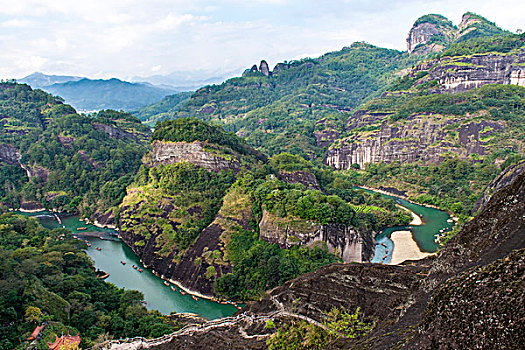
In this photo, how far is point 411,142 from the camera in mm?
70000

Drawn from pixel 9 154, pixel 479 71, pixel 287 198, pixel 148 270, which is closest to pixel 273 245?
pixel 287 198

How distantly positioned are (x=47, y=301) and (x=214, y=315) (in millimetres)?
13221

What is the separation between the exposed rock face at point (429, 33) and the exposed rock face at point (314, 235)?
137 meters

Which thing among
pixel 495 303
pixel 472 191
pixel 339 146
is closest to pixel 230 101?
pixel 339 146

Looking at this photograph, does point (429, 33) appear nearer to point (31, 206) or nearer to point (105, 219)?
point (105, 219)

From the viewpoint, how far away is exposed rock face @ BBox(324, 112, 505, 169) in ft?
206

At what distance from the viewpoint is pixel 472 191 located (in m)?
54.4

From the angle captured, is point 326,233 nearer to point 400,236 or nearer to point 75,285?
point 400,236

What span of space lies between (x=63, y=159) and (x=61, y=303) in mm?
51471

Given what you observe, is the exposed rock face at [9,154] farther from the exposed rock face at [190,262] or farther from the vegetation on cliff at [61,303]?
the exposed rock face at [190,262]

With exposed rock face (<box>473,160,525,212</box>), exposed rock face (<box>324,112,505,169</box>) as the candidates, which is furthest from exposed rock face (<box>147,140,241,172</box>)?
exposed rock face (<box>324,112,505,169</box>)

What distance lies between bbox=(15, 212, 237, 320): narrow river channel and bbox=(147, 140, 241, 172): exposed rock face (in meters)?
13.5

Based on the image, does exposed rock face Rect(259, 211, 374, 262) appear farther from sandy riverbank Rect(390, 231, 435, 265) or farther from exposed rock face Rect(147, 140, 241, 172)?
exposed rock face Rect(147, 140, 241, 172)

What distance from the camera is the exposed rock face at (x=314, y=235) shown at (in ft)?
109
